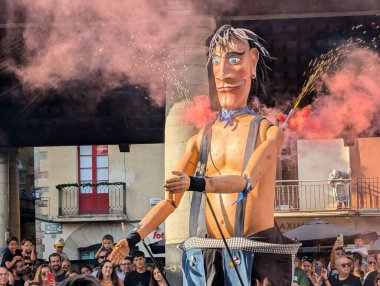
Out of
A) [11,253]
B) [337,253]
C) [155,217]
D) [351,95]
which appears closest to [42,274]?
[11,253]

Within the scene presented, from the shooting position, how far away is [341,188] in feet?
108

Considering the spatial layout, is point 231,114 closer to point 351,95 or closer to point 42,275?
point 42,275

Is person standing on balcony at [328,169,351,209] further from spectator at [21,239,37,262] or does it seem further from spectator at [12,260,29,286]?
spectator at [12,260,29,286]

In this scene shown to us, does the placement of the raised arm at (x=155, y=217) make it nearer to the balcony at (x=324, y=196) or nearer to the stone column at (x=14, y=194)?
the stone column at (x=14, y=194)

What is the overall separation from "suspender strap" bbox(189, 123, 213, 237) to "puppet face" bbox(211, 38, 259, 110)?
0.91ft

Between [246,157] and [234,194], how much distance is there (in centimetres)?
27

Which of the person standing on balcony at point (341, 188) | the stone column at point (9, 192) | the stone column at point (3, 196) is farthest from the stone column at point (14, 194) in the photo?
the person standing on balcony at point (341, 188)

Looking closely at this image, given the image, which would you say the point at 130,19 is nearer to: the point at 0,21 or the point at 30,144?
the point at 0,21

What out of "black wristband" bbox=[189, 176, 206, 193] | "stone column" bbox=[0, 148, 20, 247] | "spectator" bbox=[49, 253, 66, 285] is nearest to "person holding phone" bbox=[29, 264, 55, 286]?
"spectator" bbox=[49, 253, 66, 285]

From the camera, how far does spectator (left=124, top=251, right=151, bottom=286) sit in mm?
12898

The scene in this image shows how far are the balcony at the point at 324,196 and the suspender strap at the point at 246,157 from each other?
23.7 meters

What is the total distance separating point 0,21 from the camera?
13547mm

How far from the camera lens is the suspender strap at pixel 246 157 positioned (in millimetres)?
7086

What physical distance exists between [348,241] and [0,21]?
518 inches
